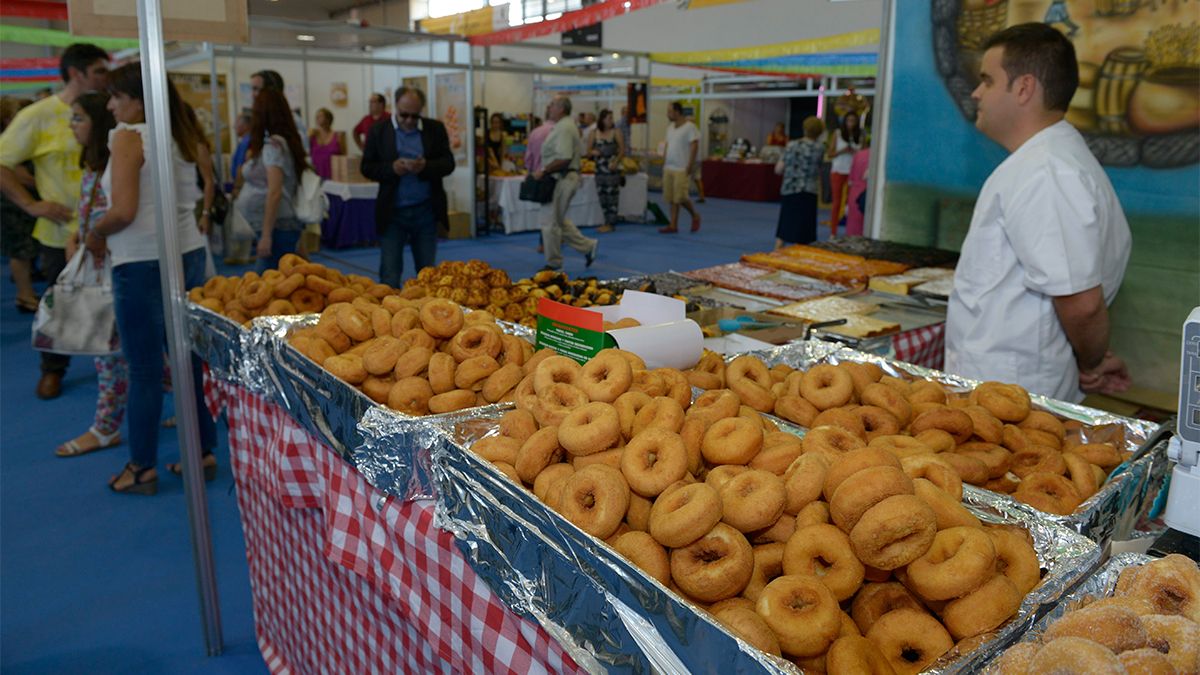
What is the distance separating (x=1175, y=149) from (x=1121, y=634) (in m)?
3.50

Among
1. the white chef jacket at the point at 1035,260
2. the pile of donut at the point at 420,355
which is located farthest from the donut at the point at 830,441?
the white chef jacket at the point at 1035,260

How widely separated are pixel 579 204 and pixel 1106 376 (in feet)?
33.3

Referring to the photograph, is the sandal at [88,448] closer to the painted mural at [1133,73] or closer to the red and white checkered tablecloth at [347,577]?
the red and white checkered tablecloth at [347,577]

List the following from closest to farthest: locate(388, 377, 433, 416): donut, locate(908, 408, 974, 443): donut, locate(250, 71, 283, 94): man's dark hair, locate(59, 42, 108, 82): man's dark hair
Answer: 1. locate(908, 408, 974, 443): donut
2. locate(388, 377, 433, 416): donut
3. locate(59, 42, 108, 82): man's dark hair
4. locate(250, 71, 283, 94): man's dark hair

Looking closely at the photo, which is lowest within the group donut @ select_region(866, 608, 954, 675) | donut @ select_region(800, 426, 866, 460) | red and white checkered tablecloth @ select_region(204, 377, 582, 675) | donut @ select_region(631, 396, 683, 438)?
red and white checkered tablecloth @ select_region(204, 377, 582, 675)

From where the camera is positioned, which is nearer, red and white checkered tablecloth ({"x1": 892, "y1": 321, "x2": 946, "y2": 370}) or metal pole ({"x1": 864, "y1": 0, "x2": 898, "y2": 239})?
red and white checkered tablecloth ({"x1": 892, "y1": 321, "x2": 946, "y2": 370})

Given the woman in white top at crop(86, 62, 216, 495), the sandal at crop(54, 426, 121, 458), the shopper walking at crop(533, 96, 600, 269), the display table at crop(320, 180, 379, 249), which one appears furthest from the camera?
the display table at crop(320, 180, 379, 249)

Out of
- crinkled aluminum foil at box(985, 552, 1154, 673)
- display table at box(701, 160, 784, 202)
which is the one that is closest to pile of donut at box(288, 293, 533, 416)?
crinkled aluminum foil at box(985, 552, 1154, 673)

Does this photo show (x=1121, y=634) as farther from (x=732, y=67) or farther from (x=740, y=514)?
(x=732, y=67)

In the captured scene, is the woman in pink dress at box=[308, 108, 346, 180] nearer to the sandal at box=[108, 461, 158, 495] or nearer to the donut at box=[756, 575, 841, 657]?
the sandal at box=[108, 461, 158, 495]

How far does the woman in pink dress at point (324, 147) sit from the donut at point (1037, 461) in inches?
400

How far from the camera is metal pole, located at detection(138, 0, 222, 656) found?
2189 millimetres

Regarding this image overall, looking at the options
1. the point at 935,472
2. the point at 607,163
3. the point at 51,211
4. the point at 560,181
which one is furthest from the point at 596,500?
the point at 607,163

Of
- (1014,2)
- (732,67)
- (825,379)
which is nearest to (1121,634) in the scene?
(825,379)
